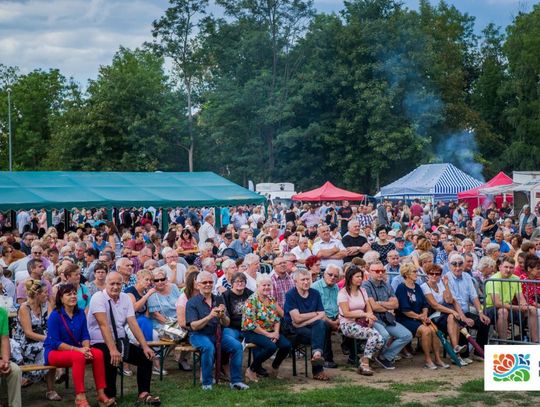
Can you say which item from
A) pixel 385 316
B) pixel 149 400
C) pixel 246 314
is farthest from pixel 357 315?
pixel 149 400

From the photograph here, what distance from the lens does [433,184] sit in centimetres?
3419

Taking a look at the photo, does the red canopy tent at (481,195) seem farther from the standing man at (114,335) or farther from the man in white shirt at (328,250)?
the standing man at (114,335)

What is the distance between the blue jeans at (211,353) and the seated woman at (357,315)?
146cm

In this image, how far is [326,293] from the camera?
9617 mm

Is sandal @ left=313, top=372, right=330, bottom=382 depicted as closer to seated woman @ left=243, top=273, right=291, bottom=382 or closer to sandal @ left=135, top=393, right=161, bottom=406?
seated woman @ left=243, top=273, right=291, bottom=382

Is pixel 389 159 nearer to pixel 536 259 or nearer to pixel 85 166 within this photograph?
pixel 85 166

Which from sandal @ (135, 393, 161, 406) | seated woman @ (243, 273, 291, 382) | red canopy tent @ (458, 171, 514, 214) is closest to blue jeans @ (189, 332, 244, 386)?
seated woman @ (243, 273, 291, 382)

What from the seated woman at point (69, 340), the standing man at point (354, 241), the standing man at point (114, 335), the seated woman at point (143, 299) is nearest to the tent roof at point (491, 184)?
the standing man at point (354, 241)

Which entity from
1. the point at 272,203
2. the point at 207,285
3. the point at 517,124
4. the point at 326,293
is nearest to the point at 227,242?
the point at 326,293

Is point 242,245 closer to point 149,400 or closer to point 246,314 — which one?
point 246,314

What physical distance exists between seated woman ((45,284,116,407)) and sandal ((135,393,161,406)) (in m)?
0.25

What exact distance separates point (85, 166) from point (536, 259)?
42.6 meters

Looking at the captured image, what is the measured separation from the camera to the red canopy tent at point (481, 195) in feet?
107

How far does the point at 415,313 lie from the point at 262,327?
199cm
